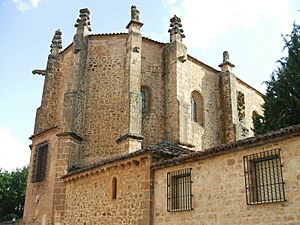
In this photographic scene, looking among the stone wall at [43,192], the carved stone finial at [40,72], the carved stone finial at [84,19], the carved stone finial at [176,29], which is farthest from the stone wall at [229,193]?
the carved stone finial at [40,72]

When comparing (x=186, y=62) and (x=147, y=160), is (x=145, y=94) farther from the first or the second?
(x=147, y=160)

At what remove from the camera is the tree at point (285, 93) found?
601 inches

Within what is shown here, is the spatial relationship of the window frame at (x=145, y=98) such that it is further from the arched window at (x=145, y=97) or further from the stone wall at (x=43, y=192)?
the stone wall at (x=43, y=192)

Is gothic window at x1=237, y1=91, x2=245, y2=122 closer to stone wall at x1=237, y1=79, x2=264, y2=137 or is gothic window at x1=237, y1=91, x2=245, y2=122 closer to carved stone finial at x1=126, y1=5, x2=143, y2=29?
stone wall at x1=237, y1=79, x2=264, y2=137

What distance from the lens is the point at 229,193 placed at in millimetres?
9695

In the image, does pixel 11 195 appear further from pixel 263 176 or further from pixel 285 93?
pixel 263 176

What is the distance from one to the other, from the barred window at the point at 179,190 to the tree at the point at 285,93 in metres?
5.80

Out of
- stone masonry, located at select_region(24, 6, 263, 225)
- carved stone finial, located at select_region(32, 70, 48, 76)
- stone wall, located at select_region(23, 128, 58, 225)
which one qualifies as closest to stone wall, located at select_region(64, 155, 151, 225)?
stone masonry, located at select_region(24, 6, 263, 225)

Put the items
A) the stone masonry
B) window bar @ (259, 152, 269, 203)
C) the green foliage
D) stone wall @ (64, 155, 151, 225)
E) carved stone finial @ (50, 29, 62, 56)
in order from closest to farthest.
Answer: window bar @ (259, 152, 269, 203)
stone wall @ (64, 155, 151, 225)
the stone masonry
carved stone finial @ (50, 29, 62, 56)
the green foliage

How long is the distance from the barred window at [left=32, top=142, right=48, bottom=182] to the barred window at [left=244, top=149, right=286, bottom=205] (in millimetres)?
11843

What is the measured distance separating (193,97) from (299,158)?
14.1 metres

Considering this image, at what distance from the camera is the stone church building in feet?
30.8

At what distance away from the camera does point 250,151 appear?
9.53 meters

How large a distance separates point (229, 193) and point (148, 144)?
9.82m
